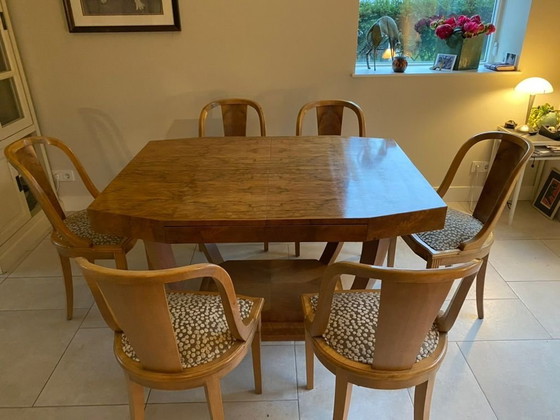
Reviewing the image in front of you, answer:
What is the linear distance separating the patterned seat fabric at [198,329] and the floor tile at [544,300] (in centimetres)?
152

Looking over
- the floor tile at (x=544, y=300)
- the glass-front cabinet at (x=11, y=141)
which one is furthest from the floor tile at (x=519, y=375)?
the glass-front cabinet at (x=11, y=141)

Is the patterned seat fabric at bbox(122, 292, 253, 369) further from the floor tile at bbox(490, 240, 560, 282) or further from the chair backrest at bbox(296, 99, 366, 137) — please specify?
the floor tile at bbox(490, 240, 560, 282)

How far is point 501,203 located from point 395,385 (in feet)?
3.00

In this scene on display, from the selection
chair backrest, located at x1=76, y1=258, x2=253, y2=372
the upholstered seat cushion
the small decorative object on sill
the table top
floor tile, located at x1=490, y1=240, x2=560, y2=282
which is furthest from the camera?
the small decorative object on sill

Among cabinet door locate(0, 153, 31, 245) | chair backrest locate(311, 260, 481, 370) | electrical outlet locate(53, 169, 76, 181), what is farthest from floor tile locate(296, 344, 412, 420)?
electrical outlet locate(53, 169, 76, 181)

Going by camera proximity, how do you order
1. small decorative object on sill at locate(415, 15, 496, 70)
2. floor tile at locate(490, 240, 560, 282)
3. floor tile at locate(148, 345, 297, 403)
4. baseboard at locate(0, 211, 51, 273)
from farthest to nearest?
small decorative object on sill at locate(415, 15, 496, 70) → baseboard at locate(0, 211, 51, 273) → floor tile at locate(490, 240, 560, 282) → floor tile at locate(148, 345, 297, 403)

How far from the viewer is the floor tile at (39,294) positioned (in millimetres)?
2201

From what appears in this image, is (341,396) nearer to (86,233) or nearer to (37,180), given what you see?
(86,233)

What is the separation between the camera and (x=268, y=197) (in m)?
1.56

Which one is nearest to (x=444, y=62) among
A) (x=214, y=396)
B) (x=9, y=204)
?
(x=214, y=396)

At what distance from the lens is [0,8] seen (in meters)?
2.54

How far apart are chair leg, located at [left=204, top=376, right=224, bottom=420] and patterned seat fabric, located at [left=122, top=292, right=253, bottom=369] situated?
0.23ft

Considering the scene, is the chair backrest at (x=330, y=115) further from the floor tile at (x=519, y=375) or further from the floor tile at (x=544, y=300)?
the floor tile at (x=519, y=375)

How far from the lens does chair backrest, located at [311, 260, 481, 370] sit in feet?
3.12
